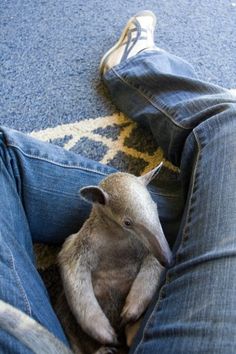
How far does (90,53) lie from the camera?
1.90 m

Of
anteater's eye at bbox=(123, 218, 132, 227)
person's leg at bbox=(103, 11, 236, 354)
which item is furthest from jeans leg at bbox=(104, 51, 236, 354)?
anteater's eye at bbox=(123, 218, 132, 227)

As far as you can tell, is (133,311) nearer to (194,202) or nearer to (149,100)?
(194,202)

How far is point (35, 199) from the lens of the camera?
1.25 metres

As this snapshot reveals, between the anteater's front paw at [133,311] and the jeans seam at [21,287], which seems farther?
the anteater's front paw at [133,311]

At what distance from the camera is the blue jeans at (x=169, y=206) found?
0.94 meters

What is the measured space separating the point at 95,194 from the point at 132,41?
34.2 inches

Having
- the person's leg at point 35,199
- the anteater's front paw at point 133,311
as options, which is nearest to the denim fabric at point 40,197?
the person's leg at point 35,199

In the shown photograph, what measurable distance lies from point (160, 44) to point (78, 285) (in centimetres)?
112

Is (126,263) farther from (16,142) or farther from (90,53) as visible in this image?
(90,53)

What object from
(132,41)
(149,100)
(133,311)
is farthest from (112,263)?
(132,41)

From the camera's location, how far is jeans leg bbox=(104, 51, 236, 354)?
916 mm

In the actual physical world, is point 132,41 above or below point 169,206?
above

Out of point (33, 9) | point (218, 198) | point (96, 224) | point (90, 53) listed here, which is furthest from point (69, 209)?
point (33, 9)

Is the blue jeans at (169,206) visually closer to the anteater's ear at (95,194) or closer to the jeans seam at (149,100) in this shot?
the jeans seam at (149,100)
